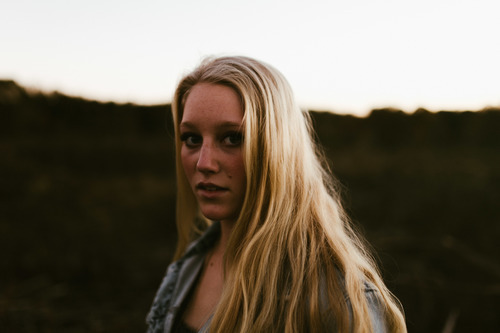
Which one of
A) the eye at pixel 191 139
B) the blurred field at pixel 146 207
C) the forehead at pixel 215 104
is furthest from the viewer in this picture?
the blurred field at pixel 146 207

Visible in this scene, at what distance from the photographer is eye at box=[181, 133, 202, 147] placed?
5.59 ft

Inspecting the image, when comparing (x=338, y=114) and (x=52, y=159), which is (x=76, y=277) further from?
(x=338, y=114)

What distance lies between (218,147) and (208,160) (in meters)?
0.07

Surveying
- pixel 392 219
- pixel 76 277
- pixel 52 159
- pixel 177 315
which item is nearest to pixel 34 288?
pixel 76 277

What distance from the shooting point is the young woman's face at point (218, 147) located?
1.57 m

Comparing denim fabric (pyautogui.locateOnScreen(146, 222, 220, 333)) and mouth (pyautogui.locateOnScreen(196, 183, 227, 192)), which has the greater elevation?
mouth (pyautogui.locateOnScreen(196, 183, 227, 192))

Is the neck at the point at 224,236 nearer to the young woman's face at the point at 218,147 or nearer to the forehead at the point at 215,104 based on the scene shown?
the young woman's face at the point at 218,147

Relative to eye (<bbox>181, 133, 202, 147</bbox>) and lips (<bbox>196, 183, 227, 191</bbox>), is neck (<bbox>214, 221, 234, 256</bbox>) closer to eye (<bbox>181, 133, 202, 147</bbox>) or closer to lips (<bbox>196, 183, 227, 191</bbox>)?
lips (<bbox>196, 183, 227, 191</bbox>)

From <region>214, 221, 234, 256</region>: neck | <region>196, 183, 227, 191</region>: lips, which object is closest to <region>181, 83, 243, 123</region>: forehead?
<region>196, 183, 227, 191</region>: lips

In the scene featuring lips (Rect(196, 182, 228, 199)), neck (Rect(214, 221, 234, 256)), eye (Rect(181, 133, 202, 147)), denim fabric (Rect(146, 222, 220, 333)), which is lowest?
denim fabric (Rect(146, 222, 220, 333))

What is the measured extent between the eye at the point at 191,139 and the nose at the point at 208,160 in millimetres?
119

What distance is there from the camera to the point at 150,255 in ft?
19.0

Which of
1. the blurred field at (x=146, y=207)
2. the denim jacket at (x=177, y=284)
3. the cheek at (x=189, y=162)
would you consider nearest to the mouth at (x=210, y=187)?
the cheek at (x=189, y=162)

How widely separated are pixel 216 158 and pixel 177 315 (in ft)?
2.72
